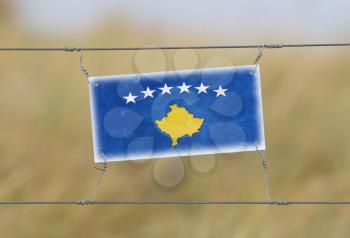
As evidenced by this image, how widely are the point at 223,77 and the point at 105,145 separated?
144 centimetres

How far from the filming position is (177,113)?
5.38m

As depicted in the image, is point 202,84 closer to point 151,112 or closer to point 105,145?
point 151,112

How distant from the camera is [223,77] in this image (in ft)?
17.6

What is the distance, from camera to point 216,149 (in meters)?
5.34

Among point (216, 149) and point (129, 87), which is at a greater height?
point (129, 87)

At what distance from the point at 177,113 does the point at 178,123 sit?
0.11 m

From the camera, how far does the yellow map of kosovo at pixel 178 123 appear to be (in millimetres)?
5344

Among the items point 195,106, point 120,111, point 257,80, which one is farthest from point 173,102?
point 257,80

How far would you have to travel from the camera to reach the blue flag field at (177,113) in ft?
17.5

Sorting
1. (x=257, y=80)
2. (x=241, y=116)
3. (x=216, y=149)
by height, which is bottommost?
(x=216, y=149)

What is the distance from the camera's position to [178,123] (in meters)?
5.37

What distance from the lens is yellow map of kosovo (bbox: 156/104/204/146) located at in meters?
5.34

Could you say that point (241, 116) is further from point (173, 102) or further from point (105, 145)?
point (105, 145)

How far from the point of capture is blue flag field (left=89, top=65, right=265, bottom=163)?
5324mm
